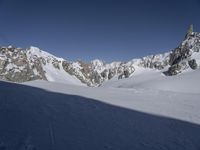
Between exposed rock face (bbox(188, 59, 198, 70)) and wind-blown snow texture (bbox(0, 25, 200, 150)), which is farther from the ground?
exposed rock face (bbox(188, 59, 198, 70))

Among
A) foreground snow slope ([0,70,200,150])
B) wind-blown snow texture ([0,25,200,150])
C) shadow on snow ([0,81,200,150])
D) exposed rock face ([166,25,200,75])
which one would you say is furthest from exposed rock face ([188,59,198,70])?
shadow on snow ([0,81,200,150])

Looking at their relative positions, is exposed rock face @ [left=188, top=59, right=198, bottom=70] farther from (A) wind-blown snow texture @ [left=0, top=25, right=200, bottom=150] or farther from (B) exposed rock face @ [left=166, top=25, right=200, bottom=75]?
(A) wind-blown snow texture @ [left=0, top=25, right=200, bottom=150]

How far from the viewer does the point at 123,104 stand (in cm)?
1208

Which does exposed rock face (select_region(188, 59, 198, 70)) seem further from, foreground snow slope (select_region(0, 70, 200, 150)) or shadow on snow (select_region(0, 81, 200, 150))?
shadow on snow (select_region(0, 81, 200, 150))

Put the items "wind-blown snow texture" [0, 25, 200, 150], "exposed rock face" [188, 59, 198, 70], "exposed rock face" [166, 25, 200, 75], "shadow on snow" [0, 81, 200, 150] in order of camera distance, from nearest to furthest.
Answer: "shadow on snow" [0, 81, 200, 150] → "wind-blown snow texture" [0, 25, 200, 150] → "exposed rock face" [188, 59, 198, 70] → "exposed rock face" [166, 25, 200, 75]

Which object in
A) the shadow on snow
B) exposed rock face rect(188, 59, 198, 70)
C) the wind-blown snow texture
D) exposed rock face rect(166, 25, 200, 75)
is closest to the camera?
the shadow on snow

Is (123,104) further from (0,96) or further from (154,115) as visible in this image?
(0,96)

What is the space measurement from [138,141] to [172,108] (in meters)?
4.68

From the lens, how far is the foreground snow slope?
708 centimetres

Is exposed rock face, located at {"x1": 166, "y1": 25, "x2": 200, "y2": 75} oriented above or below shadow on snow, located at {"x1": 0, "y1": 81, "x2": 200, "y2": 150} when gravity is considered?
above

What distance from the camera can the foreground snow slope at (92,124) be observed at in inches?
279

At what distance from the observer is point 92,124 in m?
8.72

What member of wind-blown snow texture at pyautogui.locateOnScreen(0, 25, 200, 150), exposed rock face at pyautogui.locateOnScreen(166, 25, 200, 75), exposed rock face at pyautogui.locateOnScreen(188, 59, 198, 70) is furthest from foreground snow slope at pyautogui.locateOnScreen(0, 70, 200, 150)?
exposed rock face at pyautogui.locateOnScreen(166, 25, 200, 75)

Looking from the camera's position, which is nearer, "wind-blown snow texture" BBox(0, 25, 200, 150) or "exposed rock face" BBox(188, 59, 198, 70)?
"wind-blown snow texture" BBox(0, 25, 200, 150)
